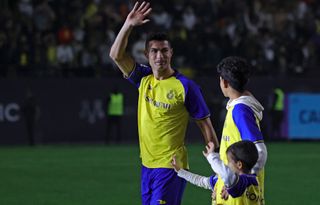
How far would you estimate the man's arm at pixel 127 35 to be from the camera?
29.3 feet

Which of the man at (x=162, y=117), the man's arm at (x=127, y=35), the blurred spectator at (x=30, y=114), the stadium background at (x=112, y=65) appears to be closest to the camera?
the man's arm at (x=127, y=35)

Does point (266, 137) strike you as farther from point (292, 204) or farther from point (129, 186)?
point (292, 204)

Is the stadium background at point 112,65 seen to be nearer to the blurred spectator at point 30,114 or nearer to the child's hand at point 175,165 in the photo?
the blurred spectator at point 30,114

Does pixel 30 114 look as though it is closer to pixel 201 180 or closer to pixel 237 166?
pixel 201 180

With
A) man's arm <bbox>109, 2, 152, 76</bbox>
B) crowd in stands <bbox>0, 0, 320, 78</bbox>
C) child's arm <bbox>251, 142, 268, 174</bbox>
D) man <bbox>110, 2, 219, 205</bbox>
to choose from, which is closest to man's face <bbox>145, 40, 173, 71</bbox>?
man <bbox>110, 2, 219, 205</bbox>

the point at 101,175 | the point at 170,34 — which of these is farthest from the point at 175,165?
the point at 170,34

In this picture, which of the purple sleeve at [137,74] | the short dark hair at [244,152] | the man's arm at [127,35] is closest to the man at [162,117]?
the man's arm at [127,35]

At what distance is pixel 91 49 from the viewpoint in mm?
30141

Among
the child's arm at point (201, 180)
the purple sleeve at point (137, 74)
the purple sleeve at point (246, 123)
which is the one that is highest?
the purple sleeve at point (137, 74)

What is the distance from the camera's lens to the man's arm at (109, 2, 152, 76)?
8.93 meters

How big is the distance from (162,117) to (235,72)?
155 centimetres

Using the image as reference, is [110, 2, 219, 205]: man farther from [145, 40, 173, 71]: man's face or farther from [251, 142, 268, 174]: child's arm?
[251, 142, 268, 174]: child's arm

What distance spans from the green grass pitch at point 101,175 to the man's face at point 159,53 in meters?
5.72

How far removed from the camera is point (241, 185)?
738 centimetres
